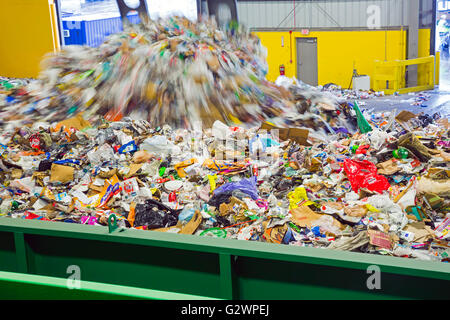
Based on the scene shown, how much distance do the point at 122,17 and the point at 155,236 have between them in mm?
10636

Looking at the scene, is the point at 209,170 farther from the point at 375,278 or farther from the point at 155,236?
the point at 375,278

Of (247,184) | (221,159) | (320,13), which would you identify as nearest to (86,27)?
(320,13)

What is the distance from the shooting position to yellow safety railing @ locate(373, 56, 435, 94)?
40.9 feet

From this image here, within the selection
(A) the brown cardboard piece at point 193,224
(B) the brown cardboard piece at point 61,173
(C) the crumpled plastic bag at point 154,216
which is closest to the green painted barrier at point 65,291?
(A) the brown cardboard piece at point 193,224

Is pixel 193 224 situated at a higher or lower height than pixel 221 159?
lower

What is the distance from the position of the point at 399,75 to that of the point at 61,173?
378 inches

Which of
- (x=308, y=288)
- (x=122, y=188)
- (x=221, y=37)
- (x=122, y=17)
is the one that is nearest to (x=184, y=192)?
(x=122, y=188)

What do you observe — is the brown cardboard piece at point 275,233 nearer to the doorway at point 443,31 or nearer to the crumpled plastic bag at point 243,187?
the crumpled plastic bag at point 243,187

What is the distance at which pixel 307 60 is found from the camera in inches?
551

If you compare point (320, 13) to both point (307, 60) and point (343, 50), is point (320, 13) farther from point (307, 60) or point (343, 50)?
point (307, 60)

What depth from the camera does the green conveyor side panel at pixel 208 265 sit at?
1.87 meters

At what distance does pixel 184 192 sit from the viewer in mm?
4914

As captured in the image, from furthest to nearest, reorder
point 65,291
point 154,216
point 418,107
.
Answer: point 418,107 → point 154,216 → point 65,291

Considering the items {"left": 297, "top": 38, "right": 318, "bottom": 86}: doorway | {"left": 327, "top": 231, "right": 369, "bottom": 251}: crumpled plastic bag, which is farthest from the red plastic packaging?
{"left": 297, "top": 38, "right": 318, "bottom": 86}: doorway
